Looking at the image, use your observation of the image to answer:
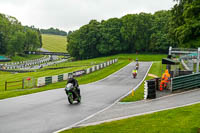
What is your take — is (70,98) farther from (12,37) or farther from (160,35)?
(12,37)

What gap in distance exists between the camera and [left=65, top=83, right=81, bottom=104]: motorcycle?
13.3 meters

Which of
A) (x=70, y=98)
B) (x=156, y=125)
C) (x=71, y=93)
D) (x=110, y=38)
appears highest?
(x=110, y=38)

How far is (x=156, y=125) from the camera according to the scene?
8.28 m

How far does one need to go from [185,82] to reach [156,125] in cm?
957

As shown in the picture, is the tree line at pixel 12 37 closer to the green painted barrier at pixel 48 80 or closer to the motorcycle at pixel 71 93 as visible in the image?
the green painted barrier at pixel 48 80

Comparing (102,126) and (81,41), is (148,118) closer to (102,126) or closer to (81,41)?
(102,126)

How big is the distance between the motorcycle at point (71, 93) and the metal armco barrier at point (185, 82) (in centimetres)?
696

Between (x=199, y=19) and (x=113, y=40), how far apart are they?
57.3m

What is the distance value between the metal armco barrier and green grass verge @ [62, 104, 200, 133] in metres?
6.65

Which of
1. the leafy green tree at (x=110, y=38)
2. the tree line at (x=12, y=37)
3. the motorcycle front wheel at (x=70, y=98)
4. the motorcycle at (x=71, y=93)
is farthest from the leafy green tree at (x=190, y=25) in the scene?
the tree line at (x=12, y=37)

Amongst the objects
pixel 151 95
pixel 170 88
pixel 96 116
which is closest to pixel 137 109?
pixel 96 116

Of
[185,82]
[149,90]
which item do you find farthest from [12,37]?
[149,90]

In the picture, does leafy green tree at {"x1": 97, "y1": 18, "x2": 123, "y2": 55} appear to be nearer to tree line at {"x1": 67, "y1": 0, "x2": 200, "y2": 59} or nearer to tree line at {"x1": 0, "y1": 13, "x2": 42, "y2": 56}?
tree line at {"x1": 67, "y1": 0, "x2": 200, "y2": 59}

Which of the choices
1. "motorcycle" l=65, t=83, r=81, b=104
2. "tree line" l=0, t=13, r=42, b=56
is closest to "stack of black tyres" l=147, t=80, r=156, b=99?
"motorcycle" l=65, t=83, r=81, b=104
